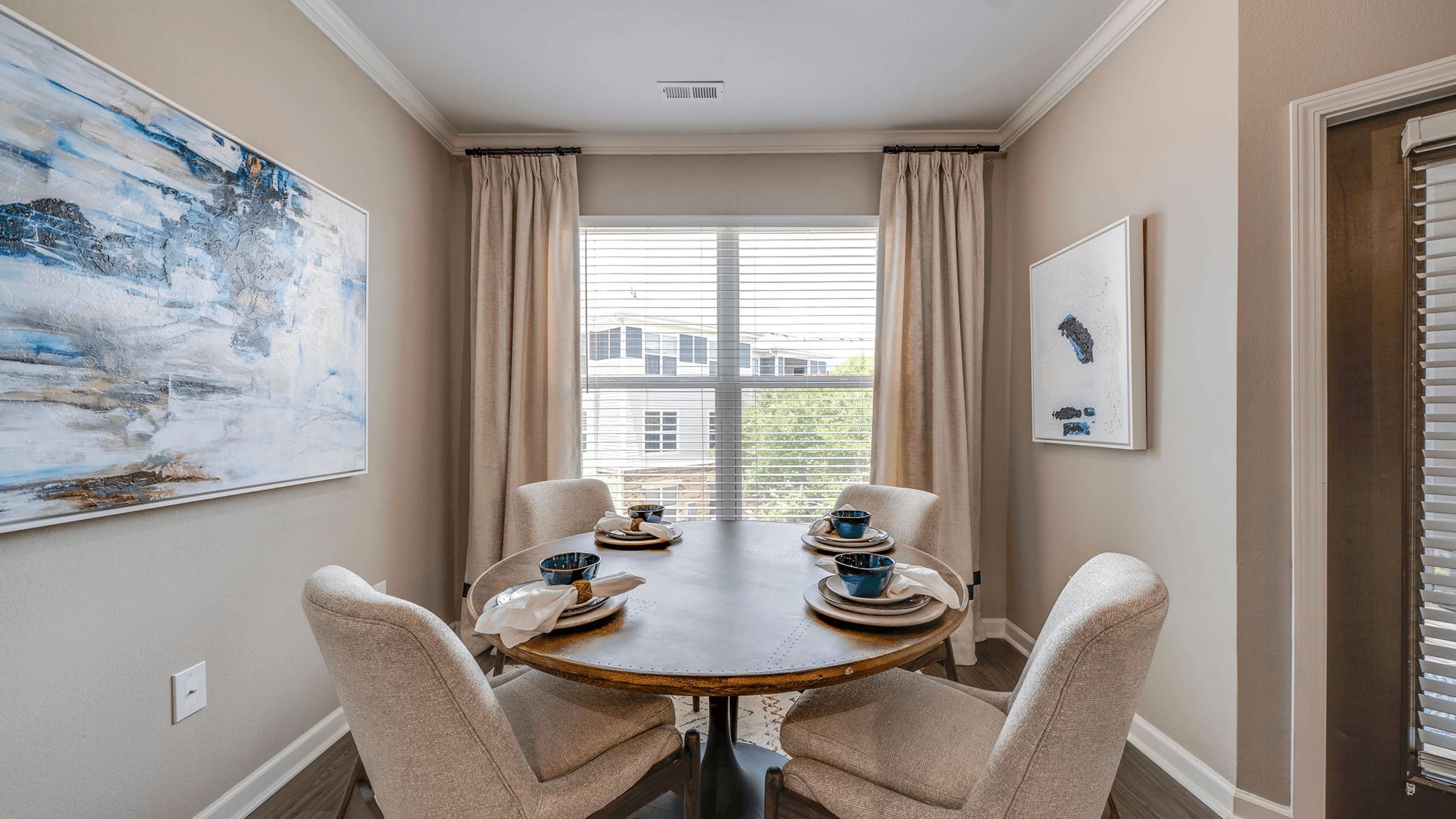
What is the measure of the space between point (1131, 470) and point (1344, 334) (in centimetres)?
71

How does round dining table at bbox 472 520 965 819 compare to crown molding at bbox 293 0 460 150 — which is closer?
round dining table at bbox 472 520 965 819

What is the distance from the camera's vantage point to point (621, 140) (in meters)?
3.03

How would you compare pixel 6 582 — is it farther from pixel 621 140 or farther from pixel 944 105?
pixel 944 105

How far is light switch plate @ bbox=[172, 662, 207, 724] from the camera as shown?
60.3 inches

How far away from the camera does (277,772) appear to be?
1.87 metres

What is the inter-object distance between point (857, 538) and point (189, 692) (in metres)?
1.85

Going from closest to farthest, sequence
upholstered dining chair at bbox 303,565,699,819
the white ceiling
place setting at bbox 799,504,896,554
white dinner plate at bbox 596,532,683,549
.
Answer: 1. upholstered dining chair at bbox 303,565,699,819
2. place setting at bbox 799,504,896,554
3. white dinner plate at bbox 596,532,683,549
4. the white ceiling

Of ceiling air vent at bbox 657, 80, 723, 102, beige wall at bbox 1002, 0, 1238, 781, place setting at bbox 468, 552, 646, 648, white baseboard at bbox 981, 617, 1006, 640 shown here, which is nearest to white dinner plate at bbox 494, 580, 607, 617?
place setting at bbox 468, 552, 646, 648

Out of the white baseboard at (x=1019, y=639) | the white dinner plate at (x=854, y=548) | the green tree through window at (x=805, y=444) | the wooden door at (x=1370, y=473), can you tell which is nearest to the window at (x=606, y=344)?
the green tree through window at (x=805, y=444)

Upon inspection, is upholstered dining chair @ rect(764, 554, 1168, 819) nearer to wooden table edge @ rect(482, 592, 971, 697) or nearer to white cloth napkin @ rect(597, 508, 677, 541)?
wooden table edge @ rect(482, 592, 971, 697)

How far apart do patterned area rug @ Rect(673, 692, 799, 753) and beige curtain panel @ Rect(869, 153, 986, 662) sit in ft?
3.63

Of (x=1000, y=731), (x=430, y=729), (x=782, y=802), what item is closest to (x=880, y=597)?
(x=1000, y=731)

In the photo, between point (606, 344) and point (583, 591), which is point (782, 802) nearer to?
point (583, 591)

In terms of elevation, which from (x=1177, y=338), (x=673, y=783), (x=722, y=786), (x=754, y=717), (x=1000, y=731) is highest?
(x=1177, y=338)
